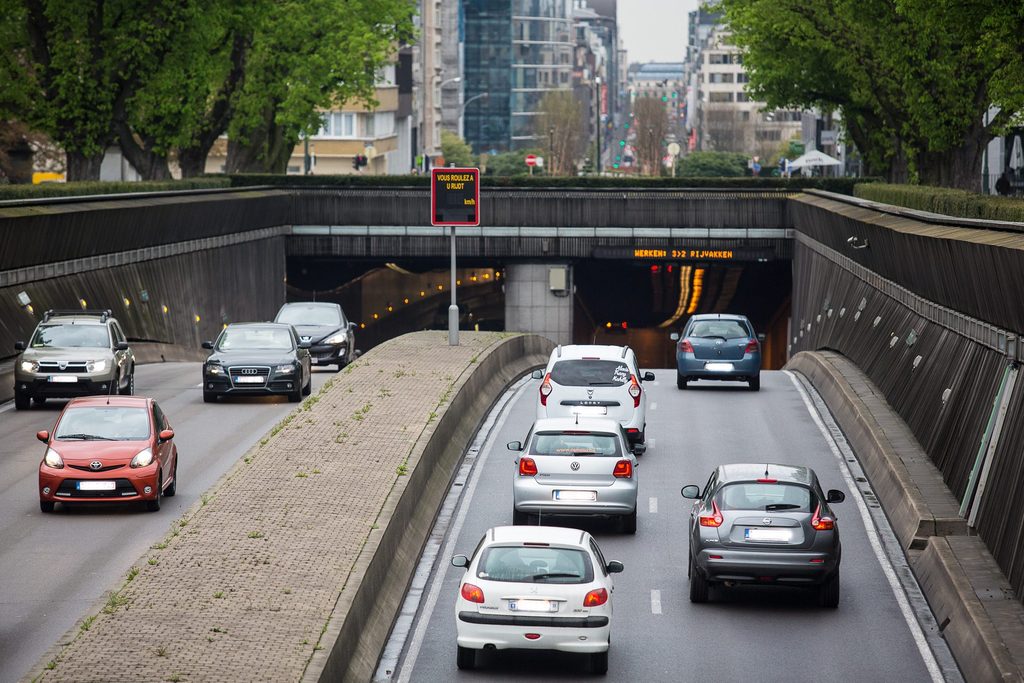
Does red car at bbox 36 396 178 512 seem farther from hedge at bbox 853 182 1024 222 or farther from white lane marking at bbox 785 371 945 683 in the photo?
hedge at bbox 853 182 1024 222

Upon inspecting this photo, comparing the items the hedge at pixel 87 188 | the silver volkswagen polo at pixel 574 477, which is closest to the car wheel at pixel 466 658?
the silver volkswagen polo at pixel 574 477

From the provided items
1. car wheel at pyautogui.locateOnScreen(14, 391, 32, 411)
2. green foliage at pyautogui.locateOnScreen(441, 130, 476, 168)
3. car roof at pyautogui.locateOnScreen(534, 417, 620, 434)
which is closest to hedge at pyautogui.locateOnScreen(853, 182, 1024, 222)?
car roof at pyautogui.locateOnScreen(534, 417, 620, 434)

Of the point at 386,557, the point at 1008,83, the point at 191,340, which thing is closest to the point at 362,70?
the point at 191,340

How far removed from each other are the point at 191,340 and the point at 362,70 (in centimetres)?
2262

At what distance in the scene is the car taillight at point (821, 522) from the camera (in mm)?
17375

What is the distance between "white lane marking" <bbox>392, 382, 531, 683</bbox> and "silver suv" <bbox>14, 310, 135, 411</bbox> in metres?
7.27

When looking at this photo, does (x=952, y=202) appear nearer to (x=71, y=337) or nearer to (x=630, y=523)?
(x=630, y=523)

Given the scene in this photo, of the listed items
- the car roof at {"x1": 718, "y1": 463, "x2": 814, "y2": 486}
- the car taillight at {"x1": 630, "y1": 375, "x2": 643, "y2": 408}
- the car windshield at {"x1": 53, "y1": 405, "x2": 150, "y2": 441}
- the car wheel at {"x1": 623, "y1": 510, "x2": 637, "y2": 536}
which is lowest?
the car wheel at {"x1": 623, "y1": 510, "x2": 637, "y2": 536}

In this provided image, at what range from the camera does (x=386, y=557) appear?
18531mm

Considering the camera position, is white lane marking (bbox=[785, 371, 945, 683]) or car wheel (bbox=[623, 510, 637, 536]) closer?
white lane marking (bbox=[785, 371, 945, 683])

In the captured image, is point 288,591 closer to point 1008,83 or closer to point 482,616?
point 482,616

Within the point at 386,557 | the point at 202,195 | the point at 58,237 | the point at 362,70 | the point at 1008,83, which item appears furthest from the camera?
the point at 362,70

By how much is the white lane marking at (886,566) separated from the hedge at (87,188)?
20.5m

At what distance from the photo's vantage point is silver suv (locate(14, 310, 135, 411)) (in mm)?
29781
